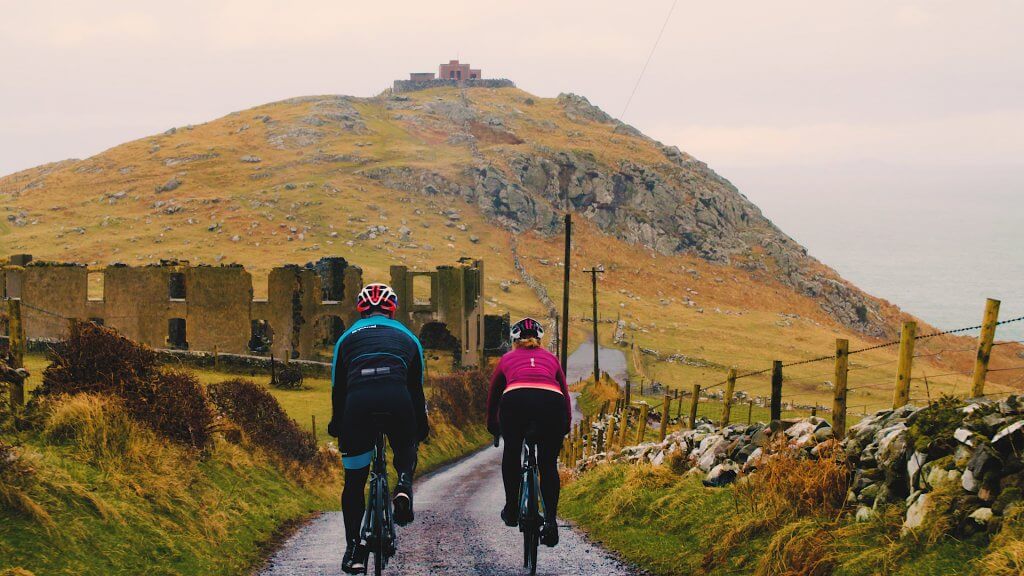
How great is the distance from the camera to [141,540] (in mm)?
10375

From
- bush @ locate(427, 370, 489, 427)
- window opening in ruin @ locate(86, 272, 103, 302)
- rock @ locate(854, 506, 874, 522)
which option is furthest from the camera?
window opening in ruin @ locate(86, 272, 103, 302)

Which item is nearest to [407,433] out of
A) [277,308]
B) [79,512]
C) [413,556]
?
[413,556]

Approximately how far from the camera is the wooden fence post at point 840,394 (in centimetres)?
1167

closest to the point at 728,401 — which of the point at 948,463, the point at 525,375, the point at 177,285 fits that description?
the point at 525,375

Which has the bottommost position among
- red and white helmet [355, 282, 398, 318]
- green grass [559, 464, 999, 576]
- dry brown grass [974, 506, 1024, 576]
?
green grass [559, 464, 999, 576]

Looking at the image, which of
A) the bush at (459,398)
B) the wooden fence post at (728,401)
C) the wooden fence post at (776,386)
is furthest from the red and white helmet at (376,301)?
the bush at (459,398)

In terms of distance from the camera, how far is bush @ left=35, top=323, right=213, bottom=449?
13586 mm

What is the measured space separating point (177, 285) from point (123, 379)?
46.7 meters

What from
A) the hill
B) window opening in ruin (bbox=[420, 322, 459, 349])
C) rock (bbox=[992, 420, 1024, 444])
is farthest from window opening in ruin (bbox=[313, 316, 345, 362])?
rock (bbox=[992, 420, 1024, 444])

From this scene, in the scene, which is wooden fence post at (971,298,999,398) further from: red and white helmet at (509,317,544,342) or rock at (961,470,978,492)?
red and white helmet at (509,317,544,342)

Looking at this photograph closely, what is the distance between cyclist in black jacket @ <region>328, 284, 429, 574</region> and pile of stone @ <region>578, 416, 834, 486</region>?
5081 millimetres

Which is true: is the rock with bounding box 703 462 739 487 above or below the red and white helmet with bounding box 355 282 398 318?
below

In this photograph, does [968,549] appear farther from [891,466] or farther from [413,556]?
[413,556]

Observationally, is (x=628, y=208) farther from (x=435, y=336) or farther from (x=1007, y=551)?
(x=1007, y=551)
